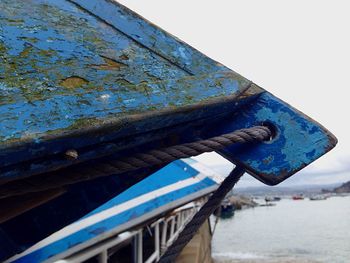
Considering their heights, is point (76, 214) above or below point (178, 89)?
below

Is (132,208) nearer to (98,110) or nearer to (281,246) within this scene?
(98,110)

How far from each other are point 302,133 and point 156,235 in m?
5.64

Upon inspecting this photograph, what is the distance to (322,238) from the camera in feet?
78.0

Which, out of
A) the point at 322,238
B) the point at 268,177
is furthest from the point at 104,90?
the point at 322,238

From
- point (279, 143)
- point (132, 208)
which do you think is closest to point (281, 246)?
point (132, 208)

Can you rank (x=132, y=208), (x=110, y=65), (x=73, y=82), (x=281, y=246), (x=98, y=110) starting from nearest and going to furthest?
(x=98, y=110) < (x=73, y=82) < (x=110, y=65) < (x=132, y=208) < (x=281, y=246)

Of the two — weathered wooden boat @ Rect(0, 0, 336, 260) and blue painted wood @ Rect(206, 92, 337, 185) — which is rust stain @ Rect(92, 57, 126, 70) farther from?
blue painted wood @ Rect(206, 92, 337, 185)

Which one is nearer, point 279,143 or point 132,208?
point 279,143

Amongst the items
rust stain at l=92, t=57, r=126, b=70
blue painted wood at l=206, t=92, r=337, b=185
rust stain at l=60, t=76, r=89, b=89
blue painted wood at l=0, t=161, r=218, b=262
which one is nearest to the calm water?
blue painted wood at l=0, t=161, r=218, b=262

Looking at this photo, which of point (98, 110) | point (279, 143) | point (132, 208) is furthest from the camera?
point (132, 208)

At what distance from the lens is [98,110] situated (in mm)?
1226

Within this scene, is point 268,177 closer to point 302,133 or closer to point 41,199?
point 302,133

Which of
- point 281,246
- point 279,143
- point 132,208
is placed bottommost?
point 281,246

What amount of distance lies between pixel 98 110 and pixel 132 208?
327 cm
